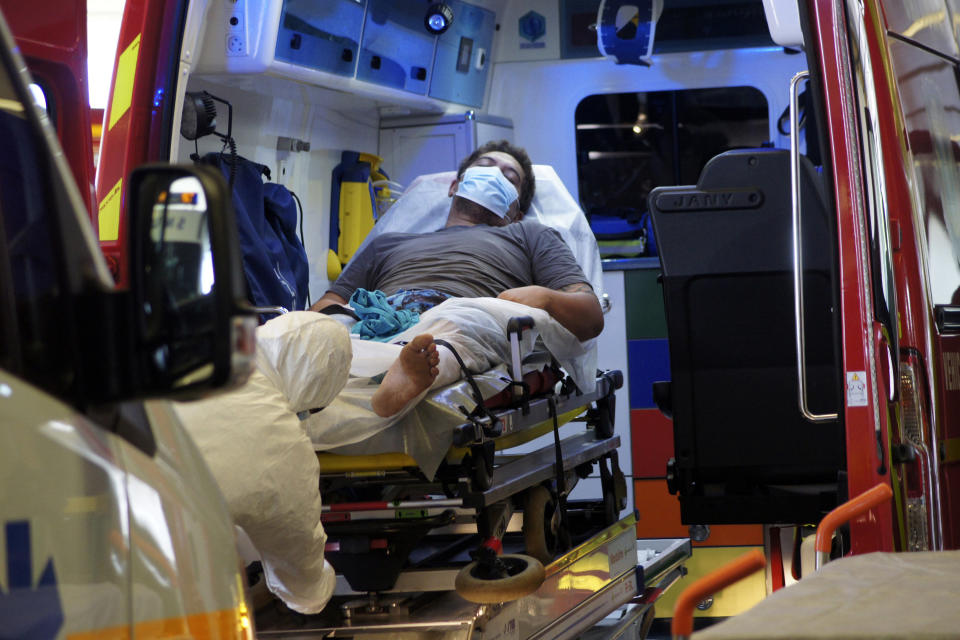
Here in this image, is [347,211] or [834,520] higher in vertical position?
[347,211]

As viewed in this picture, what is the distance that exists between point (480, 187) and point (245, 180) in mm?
978

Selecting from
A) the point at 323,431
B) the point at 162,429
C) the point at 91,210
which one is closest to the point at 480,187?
the point at 323,431

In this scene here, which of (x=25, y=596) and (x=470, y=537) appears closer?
(x=25, y=596)

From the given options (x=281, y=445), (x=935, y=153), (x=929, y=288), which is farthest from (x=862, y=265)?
(x=281, y=445)

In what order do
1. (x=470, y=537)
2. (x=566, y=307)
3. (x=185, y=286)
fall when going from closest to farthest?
(x=185, y=286) < (x=470, y=537) < (x=566, y=307)

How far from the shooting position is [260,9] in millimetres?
4289

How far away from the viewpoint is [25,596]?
1041mm

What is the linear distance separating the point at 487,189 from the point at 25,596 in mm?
Answer: 4076

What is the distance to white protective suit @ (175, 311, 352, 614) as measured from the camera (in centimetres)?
230

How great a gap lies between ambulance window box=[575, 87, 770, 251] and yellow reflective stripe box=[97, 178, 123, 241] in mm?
3774

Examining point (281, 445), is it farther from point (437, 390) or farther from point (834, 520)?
point (834, 520)

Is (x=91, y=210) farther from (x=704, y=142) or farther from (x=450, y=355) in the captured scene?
(x=704, y=142)

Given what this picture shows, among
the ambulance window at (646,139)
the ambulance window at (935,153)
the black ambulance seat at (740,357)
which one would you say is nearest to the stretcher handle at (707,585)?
the ambulance window at (935,153)

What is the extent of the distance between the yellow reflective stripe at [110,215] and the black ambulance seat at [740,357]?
1.76 m
